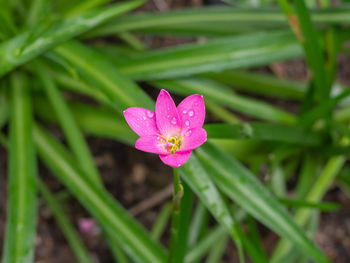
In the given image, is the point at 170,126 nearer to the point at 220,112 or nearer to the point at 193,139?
the point at 193,139

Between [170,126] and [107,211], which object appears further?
[107,211]

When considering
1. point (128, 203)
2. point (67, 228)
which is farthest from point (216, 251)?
point (67, 228)

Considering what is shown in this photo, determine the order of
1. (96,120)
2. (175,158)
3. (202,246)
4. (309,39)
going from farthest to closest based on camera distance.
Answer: (96,120)
(202,246)
(309,39)
(175,158)

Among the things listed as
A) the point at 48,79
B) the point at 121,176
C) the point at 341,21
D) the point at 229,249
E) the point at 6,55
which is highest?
the point at 6,55

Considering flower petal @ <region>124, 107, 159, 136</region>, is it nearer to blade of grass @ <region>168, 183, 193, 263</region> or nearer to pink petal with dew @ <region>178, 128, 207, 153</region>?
pink petal with dew @ <region>178, 128, 207, 153</region>

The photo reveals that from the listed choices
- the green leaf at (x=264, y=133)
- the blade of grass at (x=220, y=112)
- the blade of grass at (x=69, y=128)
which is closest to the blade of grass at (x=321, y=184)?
the green leaf at (x=264, y=133)

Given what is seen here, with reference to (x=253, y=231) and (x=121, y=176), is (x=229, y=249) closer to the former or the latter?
(x=253, y=231)

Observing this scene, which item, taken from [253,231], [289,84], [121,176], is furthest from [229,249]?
[289,84]
